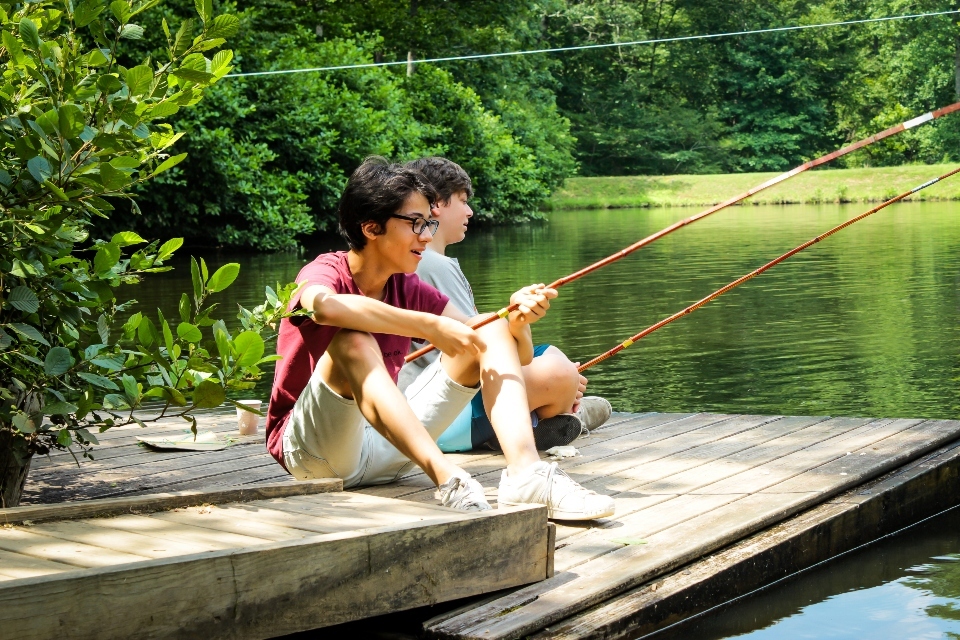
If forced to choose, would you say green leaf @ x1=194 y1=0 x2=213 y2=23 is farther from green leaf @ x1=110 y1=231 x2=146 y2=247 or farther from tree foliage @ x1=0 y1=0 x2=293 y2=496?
green leaf @ x1=110 y1=231 x2=146 y2=247

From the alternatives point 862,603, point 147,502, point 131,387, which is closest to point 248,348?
point 131,387

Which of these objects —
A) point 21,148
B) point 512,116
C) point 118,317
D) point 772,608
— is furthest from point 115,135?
point 512,116

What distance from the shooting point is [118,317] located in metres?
11.2

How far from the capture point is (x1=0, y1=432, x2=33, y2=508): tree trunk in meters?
3.24

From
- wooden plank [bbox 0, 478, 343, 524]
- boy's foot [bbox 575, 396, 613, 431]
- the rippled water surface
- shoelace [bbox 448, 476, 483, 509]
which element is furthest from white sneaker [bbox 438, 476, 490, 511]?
the rippled water surface

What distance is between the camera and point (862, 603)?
3.27 meters

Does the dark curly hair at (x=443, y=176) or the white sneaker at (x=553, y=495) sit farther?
the dark curly hair at (x=443, y=176)

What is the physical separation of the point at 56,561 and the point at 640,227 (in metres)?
22.4

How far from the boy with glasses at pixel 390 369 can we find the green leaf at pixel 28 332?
631mm

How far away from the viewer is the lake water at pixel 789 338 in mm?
3268

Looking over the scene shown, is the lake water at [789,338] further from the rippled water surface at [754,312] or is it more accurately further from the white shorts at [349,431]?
the white shorts at [349,431]

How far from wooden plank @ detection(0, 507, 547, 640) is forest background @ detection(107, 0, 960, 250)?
26.5 feet

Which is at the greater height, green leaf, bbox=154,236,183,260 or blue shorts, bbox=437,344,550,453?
green leaf, bbox=154,236,183,260

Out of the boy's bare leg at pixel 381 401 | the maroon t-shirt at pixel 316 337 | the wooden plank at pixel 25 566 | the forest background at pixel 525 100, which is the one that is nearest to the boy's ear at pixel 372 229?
the maroon t-shirt at pixel 316 337
